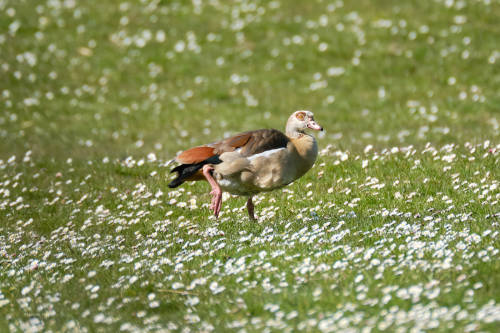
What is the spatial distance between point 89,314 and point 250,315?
169cm

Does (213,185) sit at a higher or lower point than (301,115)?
lower

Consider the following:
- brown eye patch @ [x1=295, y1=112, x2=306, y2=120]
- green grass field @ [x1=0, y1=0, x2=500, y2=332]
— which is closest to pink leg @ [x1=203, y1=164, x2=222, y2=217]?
green grass field @ [x1=0, y1=0, x2=500, y2=332]

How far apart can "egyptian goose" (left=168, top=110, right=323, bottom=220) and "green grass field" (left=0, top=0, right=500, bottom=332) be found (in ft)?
2.02

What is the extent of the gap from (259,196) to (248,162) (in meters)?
2.42

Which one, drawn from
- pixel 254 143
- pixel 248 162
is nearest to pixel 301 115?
pixel 254 143

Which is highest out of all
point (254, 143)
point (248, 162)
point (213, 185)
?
point (254, 143)

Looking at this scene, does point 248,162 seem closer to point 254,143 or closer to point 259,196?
point 254,143

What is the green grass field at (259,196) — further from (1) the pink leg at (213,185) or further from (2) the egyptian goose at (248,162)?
(2) the egyptian goose at (248,162)

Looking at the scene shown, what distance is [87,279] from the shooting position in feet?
26.5

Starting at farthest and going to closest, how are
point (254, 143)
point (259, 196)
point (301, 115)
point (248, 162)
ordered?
point (259, 196)
point (301, 115)
point (254, 143)
point (248, 162)

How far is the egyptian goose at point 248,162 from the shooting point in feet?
31.3

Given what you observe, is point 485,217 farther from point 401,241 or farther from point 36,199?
point 36,199

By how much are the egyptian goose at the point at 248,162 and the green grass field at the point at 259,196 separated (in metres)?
0.61

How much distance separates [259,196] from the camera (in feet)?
39.0
